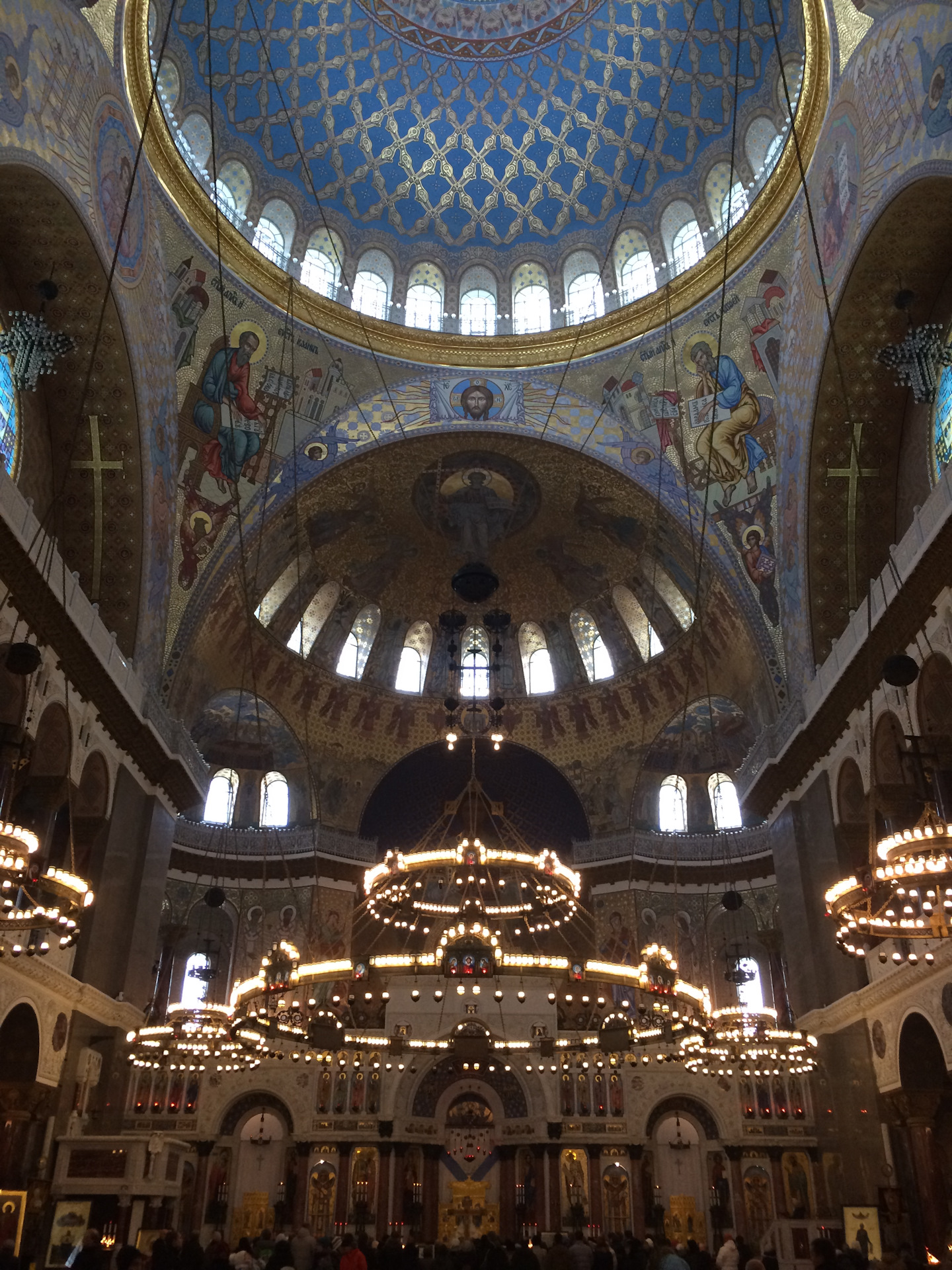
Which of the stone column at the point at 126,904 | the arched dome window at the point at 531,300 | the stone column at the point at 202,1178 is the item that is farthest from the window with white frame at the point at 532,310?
the stone column at the point at 202,1178

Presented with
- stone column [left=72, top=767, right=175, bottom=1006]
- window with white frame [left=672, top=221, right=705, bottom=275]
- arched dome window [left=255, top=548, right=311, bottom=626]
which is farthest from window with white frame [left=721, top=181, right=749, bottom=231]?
stone column [left=72, top=767, right=175, bottom=1006]

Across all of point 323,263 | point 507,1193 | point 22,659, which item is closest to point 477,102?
point 323,263

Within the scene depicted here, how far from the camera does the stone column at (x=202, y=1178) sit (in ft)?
64.5

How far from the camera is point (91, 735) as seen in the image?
15945mm

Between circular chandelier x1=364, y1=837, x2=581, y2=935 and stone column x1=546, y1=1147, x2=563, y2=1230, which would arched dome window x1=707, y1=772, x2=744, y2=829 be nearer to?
stone column x1=546, y1=1147, x2=563, y2=1230

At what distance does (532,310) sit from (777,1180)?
1878 centimetres

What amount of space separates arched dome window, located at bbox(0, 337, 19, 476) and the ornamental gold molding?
4.07 metres

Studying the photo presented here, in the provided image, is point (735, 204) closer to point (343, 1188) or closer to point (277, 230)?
point (277, 230)

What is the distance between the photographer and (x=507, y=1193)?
2075 centimetres

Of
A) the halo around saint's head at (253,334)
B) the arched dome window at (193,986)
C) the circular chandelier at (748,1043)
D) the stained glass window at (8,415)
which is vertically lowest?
the circular chandelier at (748,1043)

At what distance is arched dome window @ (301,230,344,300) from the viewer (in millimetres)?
20812

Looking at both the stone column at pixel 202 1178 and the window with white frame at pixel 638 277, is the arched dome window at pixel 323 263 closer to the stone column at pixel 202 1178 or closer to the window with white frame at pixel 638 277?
the window with white frame at pixel 638 277

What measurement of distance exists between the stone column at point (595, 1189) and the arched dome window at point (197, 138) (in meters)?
21.0

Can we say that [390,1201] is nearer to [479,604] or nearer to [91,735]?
[91,735]
